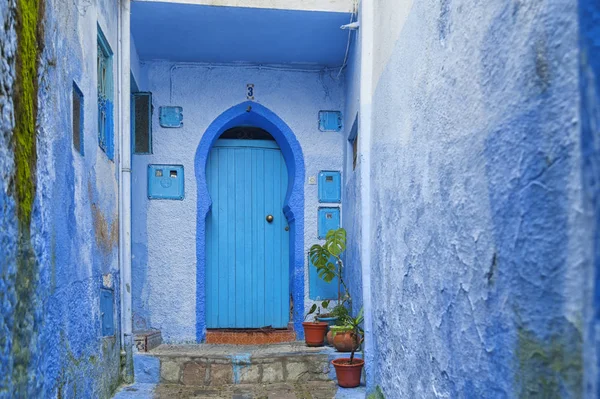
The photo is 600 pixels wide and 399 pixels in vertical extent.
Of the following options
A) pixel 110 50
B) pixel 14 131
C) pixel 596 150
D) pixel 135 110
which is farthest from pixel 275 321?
pixel 596 150

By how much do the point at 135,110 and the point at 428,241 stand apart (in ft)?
14.4

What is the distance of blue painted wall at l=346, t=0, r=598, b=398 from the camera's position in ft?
4.78

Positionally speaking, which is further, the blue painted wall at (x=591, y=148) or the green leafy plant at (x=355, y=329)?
the green leafy plant at (x=355, y=329)

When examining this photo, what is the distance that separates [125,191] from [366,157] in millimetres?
2180

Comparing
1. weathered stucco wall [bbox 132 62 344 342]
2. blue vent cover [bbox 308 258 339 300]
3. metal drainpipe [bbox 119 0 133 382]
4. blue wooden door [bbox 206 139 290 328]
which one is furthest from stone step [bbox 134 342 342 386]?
blue wooden door [bbox 206 139 290 328]

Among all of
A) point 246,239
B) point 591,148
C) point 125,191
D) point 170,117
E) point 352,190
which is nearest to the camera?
point 591,148

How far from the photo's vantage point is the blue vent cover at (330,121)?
661cm

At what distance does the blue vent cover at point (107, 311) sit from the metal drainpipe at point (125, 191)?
1.02ft

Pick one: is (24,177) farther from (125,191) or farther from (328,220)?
(328,220)

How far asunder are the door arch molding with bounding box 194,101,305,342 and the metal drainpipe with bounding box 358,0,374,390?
1.59 meters

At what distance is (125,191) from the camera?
5203 mm

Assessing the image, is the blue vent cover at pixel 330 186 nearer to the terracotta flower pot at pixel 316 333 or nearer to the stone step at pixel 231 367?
the terracotta flower pot at pixel 316 333

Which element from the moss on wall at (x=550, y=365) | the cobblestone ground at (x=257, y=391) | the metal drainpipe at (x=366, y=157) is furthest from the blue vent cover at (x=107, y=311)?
the moss on wall at (x=550, y=365)

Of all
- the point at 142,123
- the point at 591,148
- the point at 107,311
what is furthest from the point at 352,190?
the point at 591,148
